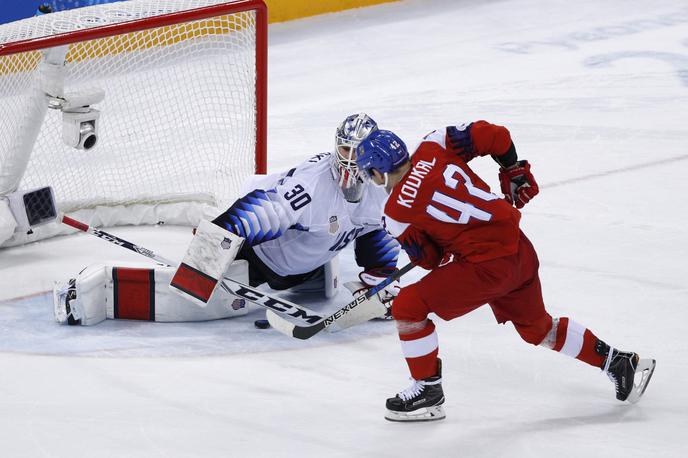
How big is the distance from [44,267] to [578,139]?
2.72 meters

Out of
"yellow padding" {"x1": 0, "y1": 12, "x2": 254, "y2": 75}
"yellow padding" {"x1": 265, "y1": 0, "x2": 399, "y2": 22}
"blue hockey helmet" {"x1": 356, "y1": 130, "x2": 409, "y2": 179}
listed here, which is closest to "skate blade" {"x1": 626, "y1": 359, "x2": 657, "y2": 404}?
"blue hockey helmet" {"x1": 356, "y1": 130, "x2": 409, "y2": 179}

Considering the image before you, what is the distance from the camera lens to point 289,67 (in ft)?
23.7

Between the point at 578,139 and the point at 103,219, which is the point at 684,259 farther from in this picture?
the point at 103,219

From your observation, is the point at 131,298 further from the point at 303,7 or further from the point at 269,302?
the point at 303,7

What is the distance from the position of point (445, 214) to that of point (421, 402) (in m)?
0.49

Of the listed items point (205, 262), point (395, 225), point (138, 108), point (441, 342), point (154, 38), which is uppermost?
point (154, 38)

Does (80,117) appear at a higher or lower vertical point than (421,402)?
higher

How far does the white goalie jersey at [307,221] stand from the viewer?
12.1 feet

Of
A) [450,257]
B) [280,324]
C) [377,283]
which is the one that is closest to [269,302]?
[280,324]

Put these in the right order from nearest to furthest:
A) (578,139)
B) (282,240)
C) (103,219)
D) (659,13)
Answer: (282,240)
(103,219)
(578,139)
(659,13)

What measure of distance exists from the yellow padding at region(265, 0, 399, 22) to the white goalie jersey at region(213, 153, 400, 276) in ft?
13.2

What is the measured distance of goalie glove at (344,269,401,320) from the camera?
154 inches

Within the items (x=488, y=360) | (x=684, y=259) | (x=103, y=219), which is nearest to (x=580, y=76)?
(x=684, y=259)

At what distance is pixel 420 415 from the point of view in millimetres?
3133
